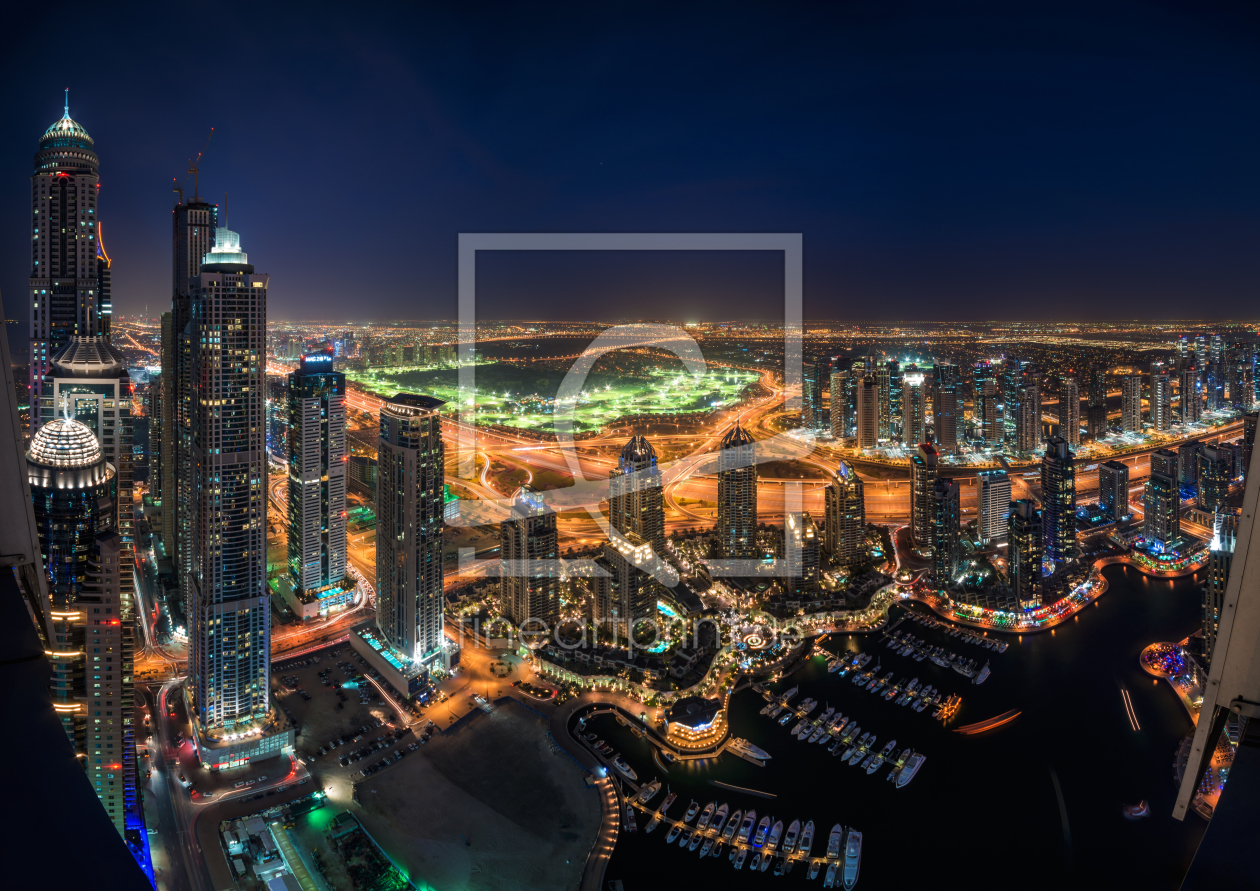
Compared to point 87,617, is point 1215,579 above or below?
below

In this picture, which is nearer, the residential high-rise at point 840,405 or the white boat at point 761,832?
the white boat at point 761,832

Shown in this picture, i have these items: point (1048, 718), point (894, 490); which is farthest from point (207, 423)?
point (894, 490)

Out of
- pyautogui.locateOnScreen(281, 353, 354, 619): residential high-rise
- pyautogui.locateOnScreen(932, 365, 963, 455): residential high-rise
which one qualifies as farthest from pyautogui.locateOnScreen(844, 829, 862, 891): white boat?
pyautogui.locateOnScreen(932, 365, 963, 455): residential high-rise

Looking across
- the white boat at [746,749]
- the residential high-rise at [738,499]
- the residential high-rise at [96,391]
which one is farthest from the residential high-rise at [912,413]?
the residential high-rise at [96,391]

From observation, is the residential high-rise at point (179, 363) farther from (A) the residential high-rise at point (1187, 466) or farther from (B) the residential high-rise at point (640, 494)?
(A) the residential high-rise at point (1187, 466)

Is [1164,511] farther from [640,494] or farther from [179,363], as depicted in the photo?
[179,363]

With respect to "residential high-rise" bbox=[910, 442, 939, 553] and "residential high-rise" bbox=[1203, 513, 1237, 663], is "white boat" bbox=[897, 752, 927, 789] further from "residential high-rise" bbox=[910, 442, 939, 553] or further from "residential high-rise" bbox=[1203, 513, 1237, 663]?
"residential high-rise" bbox=[910, 442, 939, 553]

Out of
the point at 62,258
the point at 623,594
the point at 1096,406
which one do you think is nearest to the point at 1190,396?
the point at 1096,406

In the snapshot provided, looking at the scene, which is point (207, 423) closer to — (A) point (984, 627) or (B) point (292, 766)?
(B) point (292, 766)
